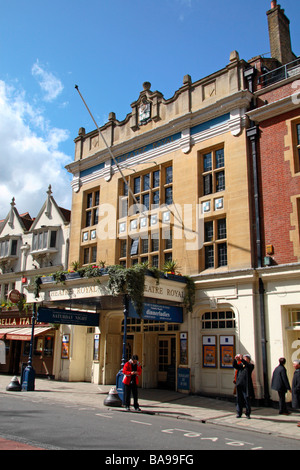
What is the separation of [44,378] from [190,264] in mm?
12131

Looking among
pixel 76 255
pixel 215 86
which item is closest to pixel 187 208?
pixel 215 86

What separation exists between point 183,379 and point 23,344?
14.3 meters

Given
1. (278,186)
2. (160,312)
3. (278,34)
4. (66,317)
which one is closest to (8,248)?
(66,317)

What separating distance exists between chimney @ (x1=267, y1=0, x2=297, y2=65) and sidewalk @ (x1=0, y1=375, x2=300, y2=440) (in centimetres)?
1569

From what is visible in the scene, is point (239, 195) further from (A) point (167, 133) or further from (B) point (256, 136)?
(A) point (167, 133)

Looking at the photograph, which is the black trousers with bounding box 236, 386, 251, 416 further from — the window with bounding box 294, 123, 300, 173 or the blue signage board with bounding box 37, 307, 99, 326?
the blue signage board with bounding box 37, 307, 99, 326

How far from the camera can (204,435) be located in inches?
367

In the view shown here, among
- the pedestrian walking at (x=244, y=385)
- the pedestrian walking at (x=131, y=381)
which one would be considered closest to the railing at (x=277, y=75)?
the pedestrian walking at (x=244, y=385)

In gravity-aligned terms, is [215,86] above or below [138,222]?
above

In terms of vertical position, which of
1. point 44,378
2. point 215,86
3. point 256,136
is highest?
point 215,86

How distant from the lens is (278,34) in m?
20.0

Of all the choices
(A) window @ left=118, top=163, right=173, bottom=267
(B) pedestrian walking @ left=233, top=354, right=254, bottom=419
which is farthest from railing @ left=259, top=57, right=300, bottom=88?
(B) pedestrian walking @ left=233, top=354, right=254, bottom=419

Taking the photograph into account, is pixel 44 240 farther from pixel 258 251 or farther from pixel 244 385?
pixel 244 385
